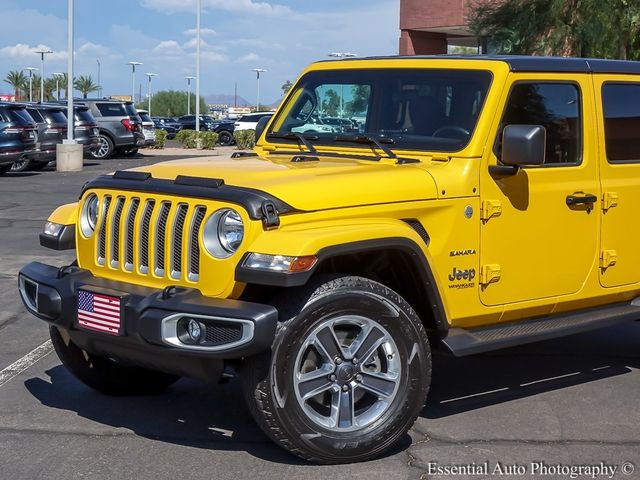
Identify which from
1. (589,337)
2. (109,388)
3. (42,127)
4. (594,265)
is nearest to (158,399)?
(109,388)

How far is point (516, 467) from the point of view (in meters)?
4.84

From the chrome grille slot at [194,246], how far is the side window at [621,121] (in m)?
2.62

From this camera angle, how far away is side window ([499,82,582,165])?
5.73 m

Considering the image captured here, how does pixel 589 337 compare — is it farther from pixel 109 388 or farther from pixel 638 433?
pixel 109 388

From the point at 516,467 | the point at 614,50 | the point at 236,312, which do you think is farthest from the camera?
the point at 614,50

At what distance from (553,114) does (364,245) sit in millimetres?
1802

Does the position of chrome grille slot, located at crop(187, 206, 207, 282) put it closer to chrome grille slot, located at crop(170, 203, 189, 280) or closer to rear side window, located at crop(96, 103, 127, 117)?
chrome grille slot, located at crop(170, 203, 189, 280)

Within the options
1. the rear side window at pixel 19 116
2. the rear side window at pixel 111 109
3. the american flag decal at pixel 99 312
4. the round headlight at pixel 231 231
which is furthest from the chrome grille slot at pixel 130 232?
the rear side window at pixel 111 109

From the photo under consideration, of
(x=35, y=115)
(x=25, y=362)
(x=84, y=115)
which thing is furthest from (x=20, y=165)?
(x=25, y=362)

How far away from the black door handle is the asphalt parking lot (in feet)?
3.78

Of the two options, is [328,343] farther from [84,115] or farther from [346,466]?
[84,115]

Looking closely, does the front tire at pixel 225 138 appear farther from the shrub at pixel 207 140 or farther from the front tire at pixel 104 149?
the front tire at pixel 104 149

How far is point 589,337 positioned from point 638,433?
2.38 metres

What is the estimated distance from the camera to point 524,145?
5297mm
